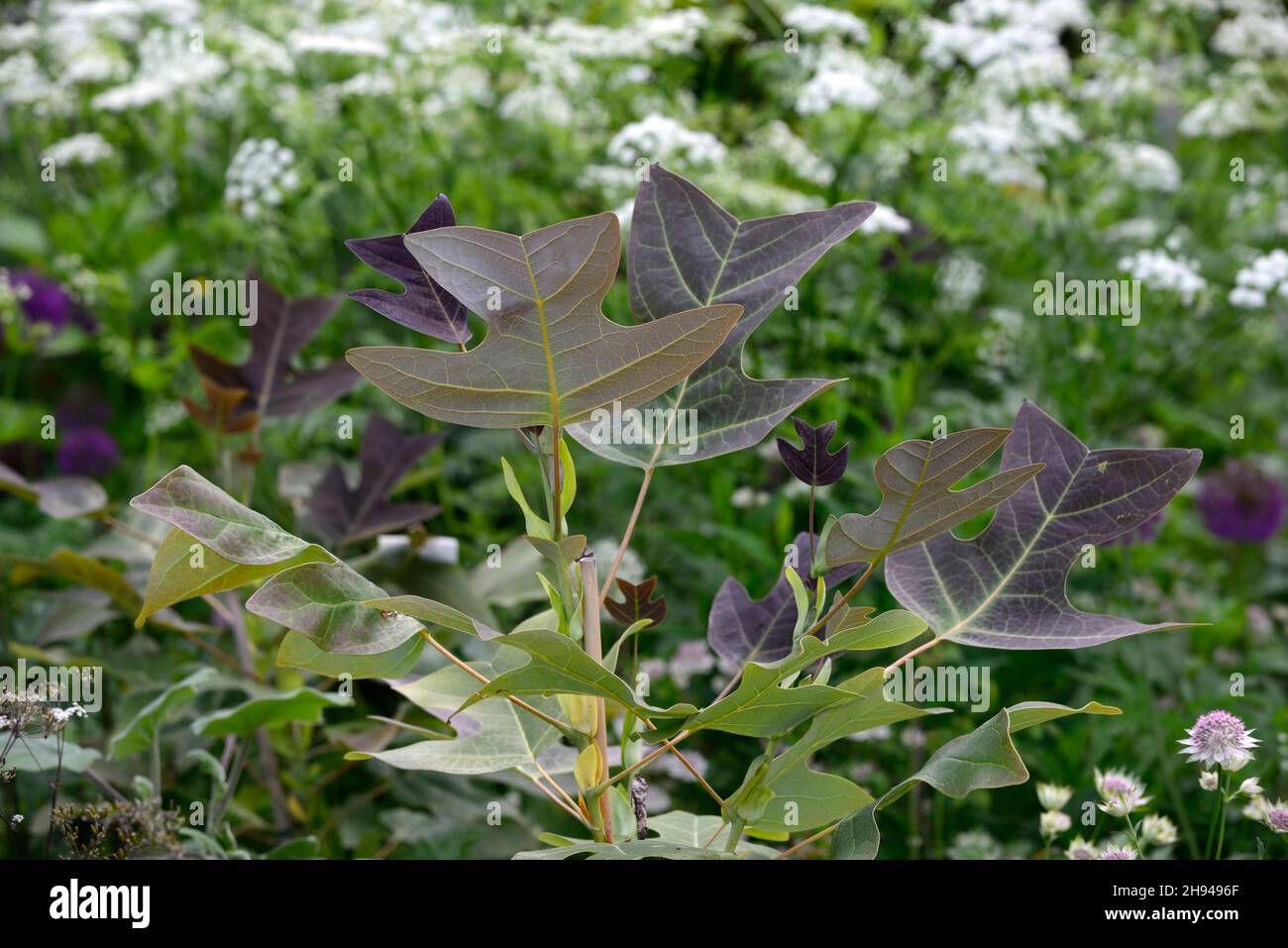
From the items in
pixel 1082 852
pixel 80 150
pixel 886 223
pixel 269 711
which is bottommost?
pixel 1082 852

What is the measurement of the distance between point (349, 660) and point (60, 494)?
70cm

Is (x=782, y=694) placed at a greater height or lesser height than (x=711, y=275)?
lesser

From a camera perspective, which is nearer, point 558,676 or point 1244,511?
Result: point 558,676

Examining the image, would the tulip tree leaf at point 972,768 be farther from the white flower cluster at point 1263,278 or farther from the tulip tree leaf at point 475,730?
the white flower cluster at point 1263,278

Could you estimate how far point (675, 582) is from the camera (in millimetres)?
1544

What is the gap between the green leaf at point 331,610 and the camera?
57 centimetres

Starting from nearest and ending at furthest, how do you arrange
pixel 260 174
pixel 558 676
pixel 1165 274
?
pixel 558 676, pixel 1165 274, pixel 260 174

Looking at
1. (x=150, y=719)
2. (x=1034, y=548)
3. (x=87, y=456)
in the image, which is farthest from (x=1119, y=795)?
(x=87, y=456)

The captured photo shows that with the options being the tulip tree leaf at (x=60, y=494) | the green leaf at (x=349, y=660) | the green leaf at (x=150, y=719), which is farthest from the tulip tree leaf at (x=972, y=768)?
the tulip tree leaf at (x=60, y=494)

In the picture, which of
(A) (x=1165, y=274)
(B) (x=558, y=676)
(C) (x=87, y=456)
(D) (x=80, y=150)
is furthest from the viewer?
(D) (x=80, y=150)

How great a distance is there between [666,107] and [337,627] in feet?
5.08

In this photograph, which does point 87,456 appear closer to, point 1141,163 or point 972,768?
point 972,768

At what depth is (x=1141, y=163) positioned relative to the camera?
1.90 metres
